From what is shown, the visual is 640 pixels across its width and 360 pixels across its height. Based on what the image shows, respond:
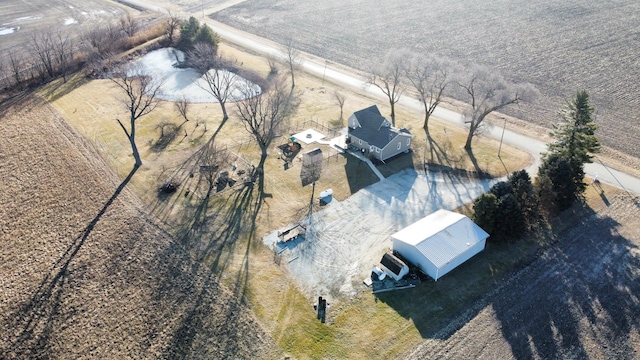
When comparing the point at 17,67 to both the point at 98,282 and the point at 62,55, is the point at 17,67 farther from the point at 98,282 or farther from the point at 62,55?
the point at 98,282

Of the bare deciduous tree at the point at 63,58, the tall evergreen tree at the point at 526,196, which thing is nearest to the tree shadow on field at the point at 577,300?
the tall evergreen tree at the point at 526,196

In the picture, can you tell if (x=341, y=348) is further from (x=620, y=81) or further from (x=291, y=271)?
(x=620, y=81)

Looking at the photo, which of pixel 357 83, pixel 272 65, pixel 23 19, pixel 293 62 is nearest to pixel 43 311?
pixel 272 65

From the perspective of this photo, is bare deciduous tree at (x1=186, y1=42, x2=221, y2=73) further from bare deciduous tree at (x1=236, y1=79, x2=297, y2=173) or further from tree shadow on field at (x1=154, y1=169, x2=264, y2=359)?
tree shadow on field at (x1=154, y1=169, x2=264, y2=359)

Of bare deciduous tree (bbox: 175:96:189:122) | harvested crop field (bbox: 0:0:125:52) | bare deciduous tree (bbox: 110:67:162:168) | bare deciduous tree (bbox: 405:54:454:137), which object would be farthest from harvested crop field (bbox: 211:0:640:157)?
bare deciduous tree (bbox: 175:96:189:122)

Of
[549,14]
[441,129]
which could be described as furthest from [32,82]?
[549,14]
